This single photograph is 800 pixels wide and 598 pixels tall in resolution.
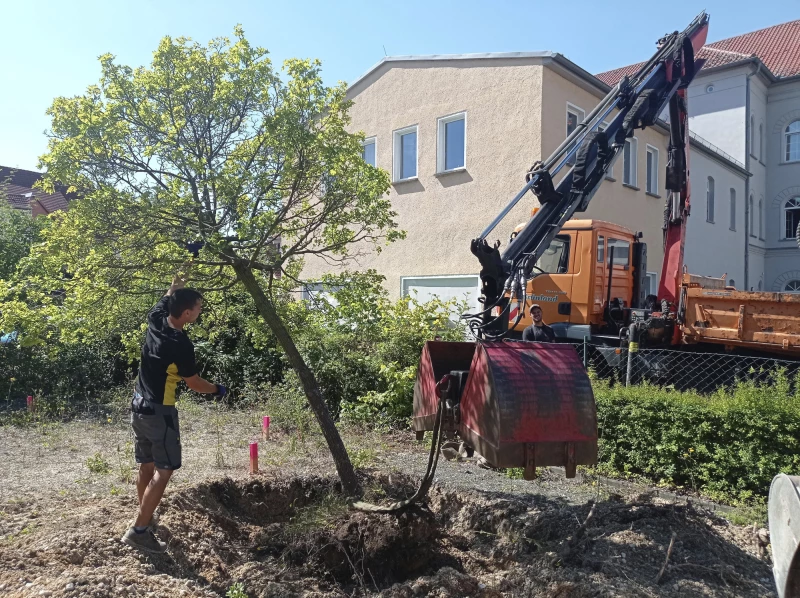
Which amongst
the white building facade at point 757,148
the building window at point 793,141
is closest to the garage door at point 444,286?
the white building facade at point 757,148

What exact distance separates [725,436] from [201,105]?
577 cm

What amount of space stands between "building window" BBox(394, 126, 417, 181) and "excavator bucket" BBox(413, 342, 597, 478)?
12423 millimetres

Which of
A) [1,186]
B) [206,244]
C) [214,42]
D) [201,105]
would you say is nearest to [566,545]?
[206,244]

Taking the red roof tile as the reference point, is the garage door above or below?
A: below

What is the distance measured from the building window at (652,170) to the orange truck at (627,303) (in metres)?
7.54

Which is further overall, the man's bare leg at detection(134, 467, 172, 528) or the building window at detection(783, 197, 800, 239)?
the building window at detection(783, 197, 800, 239)

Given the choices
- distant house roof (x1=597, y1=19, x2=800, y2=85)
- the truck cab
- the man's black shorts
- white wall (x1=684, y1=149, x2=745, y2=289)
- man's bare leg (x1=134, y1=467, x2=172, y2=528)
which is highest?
distant house roof (x1=597, y1=19, x2=800, y2=85)

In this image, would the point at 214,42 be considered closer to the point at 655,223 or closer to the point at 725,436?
the point at 725,436

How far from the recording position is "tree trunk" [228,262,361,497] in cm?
539

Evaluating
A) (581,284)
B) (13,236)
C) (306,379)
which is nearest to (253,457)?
(306,379)

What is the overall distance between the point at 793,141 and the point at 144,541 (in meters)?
33.3

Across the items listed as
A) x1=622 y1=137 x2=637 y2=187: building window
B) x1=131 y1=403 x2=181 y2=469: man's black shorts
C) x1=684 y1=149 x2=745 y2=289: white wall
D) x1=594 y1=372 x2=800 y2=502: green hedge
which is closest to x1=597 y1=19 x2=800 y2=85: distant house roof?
x1=684 y1=149 x2=745 y2=289: white wall

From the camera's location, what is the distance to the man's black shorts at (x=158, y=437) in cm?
425

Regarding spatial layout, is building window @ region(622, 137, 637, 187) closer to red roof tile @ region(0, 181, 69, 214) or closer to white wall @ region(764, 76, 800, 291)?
white wall @ region(764, 76, 800, 291)
